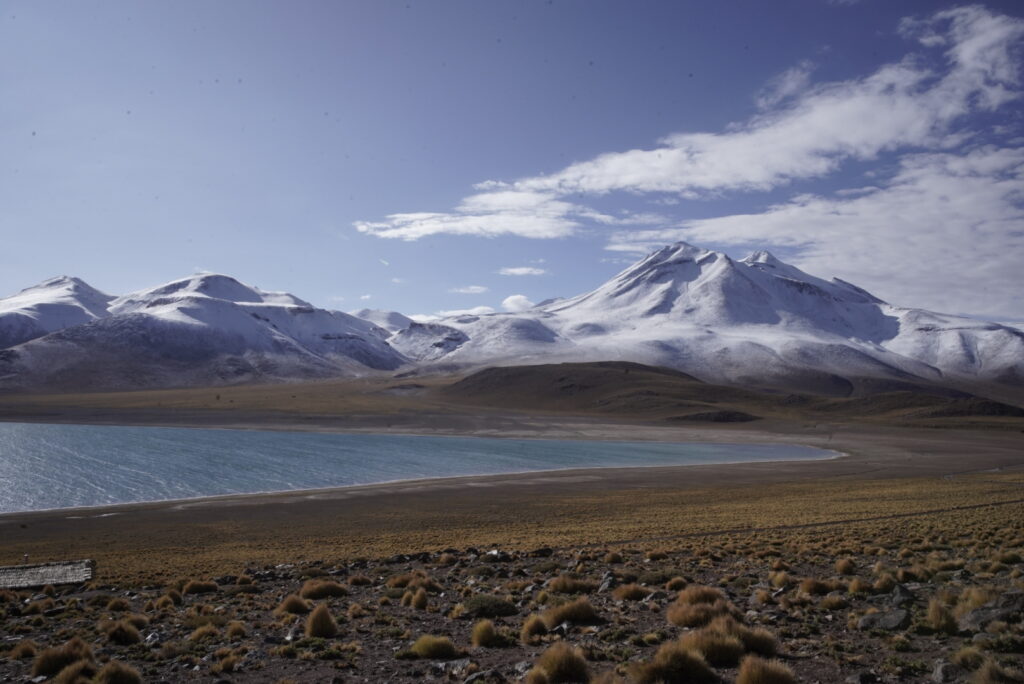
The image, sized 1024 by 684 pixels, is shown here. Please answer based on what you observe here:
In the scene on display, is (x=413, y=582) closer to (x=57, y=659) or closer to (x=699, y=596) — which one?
(x=699, y=596)

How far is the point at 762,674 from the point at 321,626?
7.09 m

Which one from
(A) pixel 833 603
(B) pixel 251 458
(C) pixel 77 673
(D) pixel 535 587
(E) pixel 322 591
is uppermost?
(A) pixel 833 603

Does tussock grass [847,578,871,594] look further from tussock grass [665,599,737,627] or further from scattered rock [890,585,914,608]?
tussock grass [665,599,737,627]

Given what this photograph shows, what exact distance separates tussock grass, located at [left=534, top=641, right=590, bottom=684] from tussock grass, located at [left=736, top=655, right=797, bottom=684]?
1.78 m

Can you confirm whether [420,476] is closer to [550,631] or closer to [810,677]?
[550,631]

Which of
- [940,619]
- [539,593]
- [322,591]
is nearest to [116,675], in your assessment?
[322,591]

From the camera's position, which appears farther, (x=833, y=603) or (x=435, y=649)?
(x=833, y=603)

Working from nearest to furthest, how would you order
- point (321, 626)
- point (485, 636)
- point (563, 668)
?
point (563, 668), point (485, 636), point (321, 626)

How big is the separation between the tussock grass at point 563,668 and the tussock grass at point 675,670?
599 mm

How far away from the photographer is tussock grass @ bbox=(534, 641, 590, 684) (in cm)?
830

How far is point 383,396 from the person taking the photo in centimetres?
15812

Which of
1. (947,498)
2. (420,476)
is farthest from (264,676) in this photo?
(420,476)

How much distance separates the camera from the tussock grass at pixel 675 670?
26.1 ft

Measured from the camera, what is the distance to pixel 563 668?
8320 millimetres
